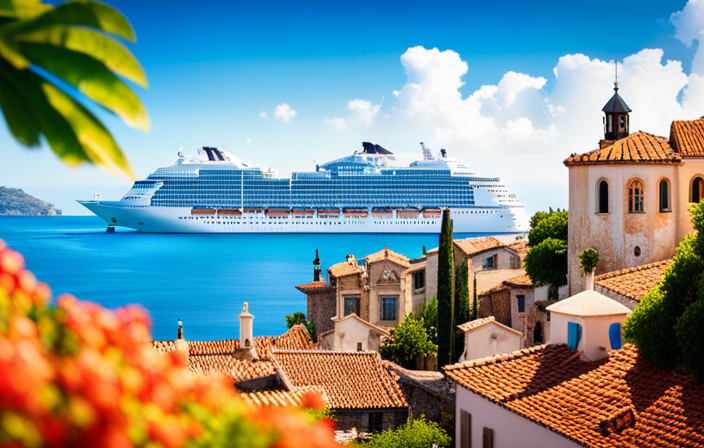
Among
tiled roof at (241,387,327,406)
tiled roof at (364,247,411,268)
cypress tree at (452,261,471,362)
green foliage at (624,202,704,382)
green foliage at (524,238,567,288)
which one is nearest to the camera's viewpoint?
tiled roof at (241,387,327,406)

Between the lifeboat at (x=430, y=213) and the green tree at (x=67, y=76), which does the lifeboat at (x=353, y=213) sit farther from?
the green tree at (x=67, y=76)

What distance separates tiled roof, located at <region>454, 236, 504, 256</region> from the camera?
77.1 ft

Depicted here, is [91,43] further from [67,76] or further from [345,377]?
[345,377]

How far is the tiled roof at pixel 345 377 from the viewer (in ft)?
44.2

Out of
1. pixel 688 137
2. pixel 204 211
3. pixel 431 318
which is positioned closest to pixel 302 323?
pixel 431 318

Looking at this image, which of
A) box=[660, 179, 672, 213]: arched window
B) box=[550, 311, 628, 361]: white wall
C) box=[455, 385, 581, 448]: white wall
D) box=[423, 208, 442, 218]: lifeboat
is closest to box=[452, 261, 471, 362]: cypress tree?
box=[660, 179, 672, 213]: arched window

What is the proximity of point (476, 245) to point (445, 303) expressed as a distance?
215 inches

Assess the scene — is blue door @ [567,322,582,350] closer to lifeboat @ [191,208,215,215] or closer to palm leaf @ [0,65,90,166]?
palm leaf @ [0,65,90,166]

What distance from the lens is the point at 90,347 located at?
160 cm

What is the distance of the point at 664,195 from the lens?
15805 millimetres

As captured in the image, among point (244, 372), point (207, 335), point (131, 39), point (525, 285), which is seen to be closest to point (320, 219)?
point (207, 335)

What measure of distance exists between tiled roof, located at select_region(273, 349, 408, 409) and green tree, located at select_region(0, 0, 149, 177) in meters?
11.4

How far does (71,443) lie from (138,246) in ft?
280

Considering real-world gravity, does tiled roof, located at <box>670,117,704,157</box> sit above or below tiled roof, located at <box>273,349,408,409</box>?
above
